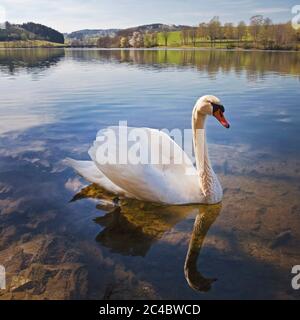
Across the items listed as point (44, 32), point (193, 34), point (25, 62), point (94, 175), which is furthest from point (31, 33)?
point (94, 175)

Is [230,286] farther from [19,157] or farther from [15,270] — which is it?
[19,157]

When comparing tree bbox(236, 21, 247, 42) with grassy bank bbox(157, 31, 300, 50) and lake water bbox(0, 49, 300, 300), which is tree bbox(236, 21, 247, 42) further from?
lake water bbox(0, 49, 300, 300)

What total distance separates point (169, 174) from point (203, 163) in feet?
2.31

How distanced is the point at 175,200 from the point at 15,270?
2.83 metres

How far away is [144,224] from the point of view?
5988mm

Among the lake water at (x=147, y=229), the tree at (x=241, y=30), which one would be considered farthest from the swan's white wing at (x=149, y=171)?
the tree at (x=241, y=30)

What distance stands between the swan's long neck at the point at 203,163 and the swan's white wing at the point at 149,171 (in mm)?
150

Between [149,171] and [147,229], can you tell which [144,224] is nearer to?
[147,229]

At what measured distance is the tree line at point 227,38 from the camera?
86988mm

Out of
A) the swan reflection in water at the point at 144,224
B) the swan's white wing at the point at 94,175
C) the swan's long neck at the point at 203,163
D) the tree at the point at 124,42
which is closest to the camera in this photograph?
the swan reflection in water at the point at 144,224

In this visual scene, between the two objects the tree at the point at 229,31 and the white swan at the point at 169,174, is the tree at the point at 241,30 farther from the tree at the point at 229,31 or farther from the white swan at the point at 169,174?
the white swan at the point at 169,174

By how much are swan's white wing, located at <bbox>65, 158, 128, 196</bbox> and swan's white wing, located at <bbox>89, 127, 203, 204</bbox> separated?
15.1 inches

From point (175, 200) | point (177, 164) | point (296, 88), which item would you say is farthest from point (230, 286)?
point (296, 88)
